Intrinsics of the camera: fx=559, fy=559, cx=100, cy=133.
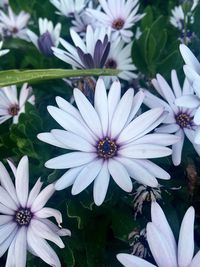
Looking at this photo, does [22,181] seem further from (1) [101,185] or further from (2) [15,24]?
(2) [15,24]

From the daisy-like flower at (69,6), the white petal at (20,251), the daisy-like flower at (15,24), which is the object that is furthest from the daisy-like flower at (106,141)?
the daisy-like flower at (15,24)

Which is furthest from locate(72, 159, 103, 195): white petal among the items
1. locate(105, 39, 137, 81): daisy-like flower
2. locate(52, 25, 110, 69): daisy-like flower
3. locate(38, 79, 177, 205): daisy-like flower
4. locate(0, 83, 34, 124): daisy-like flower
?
locate(105, 39, 137, 81): daisy-like flower

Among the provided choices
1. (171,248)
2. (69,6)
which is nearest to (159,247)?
(171,248)

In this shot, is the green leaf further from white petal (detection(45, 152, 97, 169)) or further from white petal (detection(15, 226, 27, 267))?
white petal (detection(15, 226, 27, 267))

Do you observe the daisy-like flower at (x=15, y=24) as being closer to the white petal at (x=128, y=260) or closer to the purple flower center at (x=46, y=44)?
the purple flower center at (x=46, y=44)

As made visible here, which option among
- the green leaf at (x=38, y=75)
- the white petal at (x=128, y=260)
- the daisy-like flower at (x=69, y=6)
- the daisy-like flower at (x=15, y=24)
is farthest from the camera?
the daisy-like flower at (x=15, y=24)

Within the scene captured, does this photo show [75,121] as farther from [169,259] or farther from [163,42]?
[163,42]
